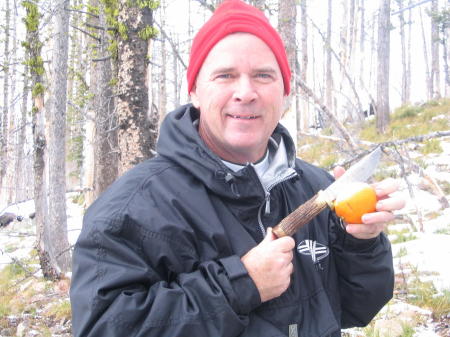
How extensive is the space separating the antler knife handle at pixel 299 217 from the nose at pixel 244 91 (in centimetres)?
49

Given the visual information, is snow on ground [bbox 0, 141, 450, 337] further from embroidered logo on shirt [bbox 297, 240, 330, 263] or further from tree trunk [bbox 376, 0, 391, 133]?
tree trunk [bbox 376, 0, 391, 133]

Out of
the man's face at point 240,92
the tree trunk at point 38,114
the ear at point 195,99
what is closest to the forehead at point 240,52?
the man's face at point 240,92

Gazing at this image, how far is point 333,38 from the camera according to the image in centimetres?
3033

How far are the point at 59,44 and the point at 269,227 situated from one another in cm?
762

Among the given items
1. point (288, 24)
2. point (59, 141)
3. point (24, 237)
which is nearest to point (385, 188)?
point (288, 24)

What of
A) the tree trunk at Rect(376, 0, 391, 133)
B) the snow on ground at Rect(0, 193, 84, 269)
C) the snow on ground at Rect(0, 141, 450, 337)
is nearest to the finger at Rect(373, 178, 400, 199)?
the snow on ground at Rect(0, 141, 450, 337)

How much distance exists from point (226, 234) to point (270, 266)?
0.22 m

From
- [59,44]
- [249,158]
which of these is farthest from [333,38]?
[249,158]

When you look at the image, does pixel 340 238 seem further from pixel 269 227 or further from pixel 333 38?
pixel 333 38

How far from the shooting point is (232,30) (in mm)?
1661

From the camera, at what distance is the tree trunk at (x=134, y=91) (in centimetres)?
367

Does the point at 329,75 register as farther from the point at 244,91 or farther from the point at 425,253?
the point at 244,91

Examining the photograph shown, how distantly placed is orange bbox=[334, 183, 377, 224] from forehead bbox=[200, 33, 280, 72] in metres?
0.62

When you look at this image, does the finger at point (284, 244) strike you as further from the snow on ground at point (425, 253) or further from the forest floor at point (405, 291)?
the forest floor at point (405, 291)
